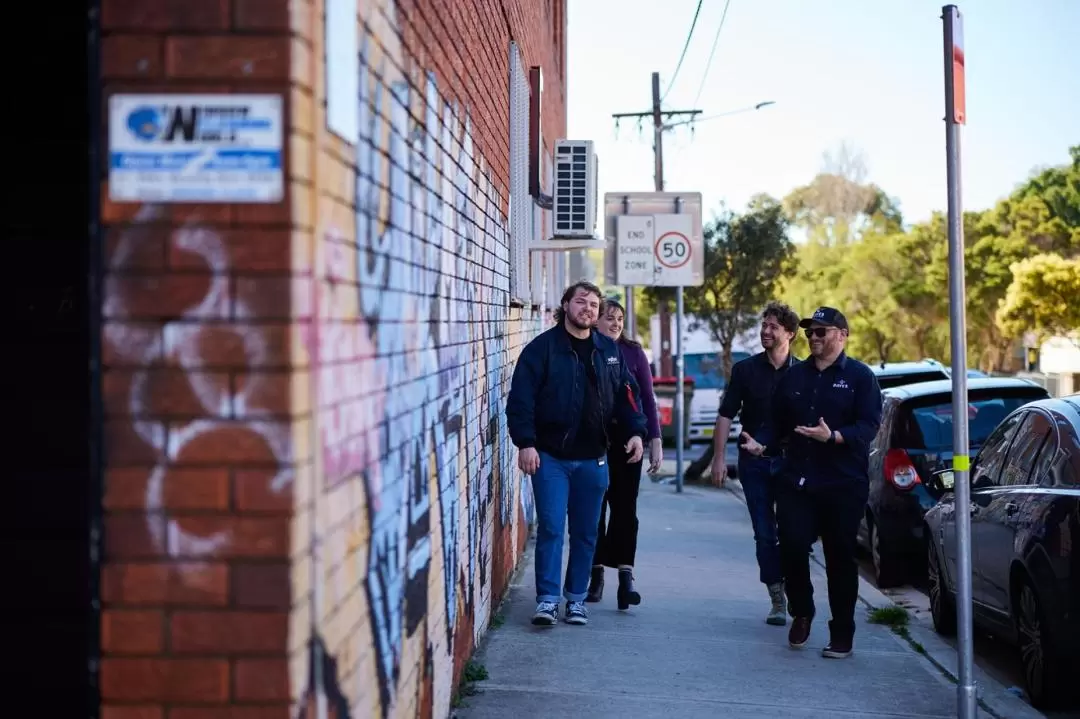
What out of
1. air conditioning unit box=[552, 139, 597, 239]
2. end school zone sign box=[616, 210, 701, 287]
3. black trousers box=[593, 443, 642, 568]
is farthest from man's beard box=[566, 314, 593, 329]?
end school zone sign box=[616, 210, 701, 287]

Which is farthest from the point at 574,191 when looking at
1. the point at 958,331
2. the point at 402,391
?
the point at 402,391

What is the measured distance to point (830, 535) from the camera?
7.07 meters

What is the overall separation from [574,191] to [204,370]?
8.24m

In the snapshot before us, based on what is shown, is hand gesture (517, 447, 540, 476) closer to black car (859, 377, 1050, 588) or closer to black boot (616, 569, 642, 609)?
black boot (616, 569, 642, 609)

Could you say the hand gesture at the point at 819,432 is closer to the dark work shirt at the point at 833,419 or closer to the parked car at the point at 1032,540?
the dark work shirt at the point at 833,419

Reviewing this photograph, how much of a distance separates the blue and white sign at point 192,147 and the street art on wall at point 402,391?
0.89 feet

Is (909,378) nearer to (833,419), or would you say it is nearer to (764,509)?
(764,509)

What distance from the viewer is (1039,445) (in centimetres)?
683

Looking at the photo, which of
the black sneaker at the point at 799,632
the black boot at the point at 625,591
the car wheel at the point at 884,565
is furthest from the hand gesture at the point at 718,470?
the car wheel at the point at 884,565

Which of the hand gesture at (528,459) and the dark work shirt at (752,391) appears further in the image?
the dark work shirt at (752,391)

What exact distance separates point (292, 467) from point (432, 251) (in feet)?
6.91

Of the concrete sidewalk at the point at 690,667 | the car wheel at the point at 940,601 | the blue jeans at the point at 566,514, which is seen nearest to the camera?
the concrete sidewalk at the point at 690,667

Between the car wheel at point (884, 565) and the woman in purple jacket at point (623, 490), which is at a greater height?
the woman in purple jacket at point (623, 490)

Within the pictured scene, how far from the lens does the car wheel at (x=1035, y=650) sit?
607cm
